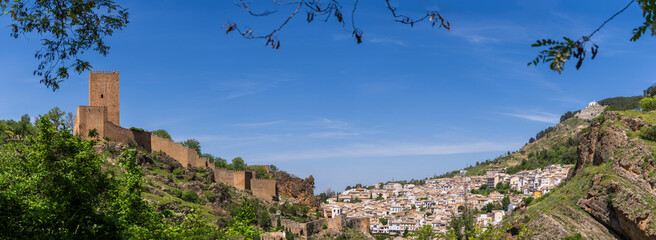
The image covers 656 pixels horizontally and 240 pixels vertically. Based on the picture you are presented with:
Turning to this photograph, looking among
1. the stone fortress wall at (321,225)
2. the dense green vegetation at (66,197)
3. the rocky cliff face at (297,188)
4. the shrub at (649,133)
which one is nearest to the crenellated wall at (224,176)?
the rocky cliff face at (297,188)

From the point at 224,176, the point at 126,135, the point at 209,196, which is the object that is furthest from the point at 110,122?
the point at 224,176

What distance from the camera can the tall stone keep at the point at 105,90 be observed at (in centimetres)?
3362

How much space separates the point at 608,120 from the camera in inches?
1532

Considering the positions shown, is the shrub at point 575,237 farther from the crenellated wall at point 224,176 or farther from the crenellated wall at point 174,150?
the crenellated wall at point 174,150

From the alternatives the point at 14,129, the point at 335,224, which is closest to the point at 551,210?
the point at 335,224

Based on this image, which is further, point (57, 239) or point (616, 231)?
point (616, 231)

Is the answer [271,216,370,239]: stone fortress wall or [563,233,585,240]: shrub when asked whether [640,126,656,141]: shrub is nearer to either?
[563,233,585,240]: shrub

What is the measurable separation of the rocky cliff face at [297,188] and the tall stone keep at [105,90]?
16696 mm

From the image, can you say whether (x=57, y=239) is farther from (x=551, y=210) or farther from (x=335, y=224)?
(x=335, y=224)

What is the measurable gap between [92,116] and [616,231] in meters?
31.3

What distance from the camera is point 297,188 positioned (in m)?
47.4

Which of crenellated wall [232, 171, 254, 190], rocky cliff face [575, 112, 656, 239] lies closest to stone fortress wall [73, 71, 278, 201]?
crenellated wall [232, 171, 254, 190]

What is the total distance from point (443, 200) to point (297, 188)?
68.7m

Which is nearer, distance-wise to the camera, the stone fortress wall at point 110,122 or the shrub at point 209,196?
the stone fortress wall at point 110,122
